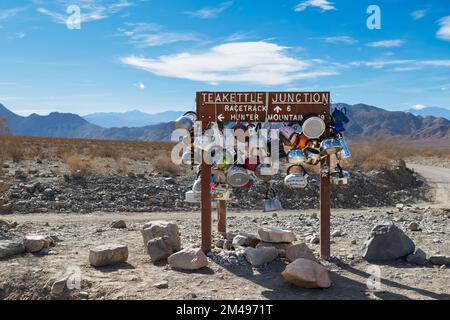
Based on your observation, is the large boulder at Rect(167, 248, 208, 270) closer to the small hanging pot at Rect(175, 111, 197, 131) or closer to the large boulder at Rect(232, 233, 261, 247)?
the large boulder at Rect(232, 233, 261, 247)

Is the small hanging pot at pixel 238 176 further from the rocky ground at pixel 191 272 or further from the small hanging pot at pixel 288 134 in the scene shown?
the rocky ground at pixel 191 272

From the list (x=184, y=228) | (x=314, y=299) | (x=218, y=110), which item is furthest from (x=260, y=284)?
(x=184, y=228)

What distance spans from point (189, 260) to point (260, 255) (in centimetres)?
96

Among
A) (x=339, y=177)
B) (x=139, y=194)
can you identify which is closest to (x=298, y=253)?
(x=339, y=177)

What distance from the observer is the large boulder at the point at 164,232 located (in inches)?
292

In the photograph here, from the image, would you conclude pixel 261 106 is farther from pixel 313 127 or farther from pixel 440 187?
pixel 440 187

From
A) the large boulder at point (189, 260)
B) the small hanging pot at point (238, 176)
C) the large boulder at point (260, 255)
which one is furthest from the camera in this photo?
the small hanging pot at point (238, 176)

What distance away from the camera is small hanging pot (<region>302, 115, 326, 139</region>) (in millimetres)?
6578

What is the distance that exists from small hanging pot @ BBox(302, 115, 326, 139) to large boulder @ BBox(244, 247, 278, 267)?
1.63 metres

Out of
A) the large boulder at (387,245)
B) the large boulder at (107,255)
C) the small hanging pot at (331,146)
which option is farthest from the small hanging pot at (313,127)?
the large boulder at (107,255)

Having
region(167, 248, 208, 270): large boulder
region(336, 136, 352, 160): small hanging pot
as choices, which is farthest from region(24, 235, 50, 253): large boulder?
region(336, 136, 352, 160): small hanging pot

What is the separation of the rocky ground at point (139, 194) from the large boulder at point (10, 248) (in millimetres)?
6852
